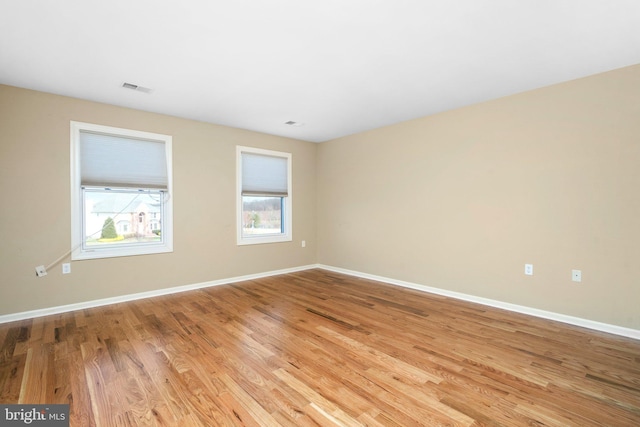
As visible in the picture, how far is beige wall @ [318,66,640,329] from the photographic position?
271cm

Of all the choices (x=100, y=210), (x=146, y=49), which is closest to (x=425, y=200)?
(x=146, y=49)

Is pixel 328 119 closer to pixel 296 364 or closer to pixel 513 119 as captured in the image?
pixel 513 119

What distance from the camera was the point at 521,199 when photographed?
3.27 meters

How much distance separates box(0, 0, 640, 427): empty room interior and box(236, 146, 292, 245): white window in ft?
0.18

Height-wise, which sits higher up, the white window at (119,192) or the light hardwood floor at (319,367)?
the white window at (119,192)

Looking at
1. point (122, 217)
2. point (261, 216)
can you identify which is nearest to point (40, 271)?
point (122, 217)

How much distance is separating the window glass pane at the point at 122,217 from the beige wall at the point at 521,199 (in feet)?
10.5

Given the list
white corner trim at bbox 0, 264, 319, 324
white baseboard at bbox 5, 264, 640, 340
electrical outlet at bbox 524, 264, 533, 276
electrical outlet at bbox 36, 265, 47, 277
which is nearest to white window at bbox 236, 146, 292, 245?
white corner trim at bbox 0, 264, 319, 324

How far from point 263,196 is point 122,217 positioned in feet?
6.82

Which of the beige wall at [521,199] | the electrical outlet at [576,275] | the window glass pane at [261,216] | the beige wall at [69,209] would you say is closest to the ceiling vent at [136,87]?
the beige wall at [69,209]

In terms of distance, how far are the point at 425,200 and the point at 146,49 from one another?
3592 millimetres

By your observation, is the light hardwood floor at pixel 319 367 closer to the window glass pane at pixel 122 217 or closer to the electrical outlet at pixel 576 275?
the electrical outlet at pixel 576 275

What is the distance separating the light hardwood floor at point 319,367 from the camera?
165 cm

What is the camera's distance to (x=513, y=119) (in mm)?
3322
